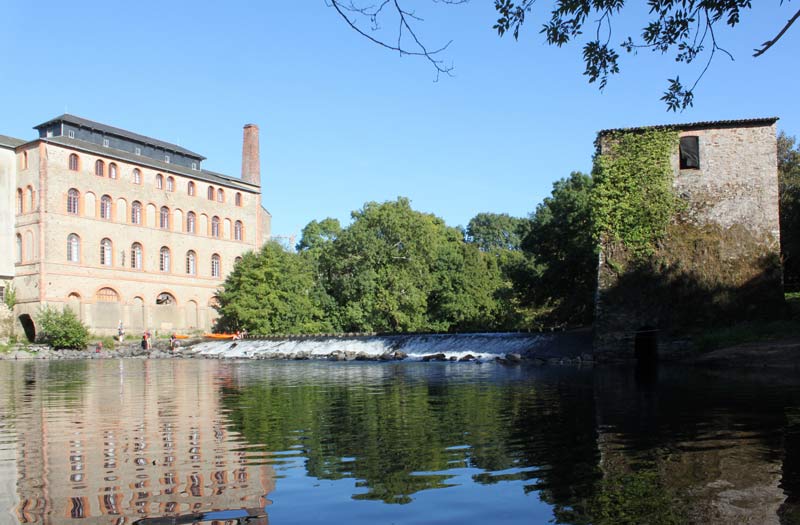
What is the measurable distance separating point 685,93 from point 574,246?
79.4 ft

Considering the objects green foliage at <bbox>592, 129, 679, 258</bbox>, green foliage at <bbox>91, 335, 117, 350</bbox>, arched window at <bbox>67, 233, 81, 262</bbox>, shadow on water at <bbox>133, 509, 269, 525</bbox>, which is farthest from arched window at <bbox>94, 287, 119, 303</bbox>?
shadow on water at <bbox>133, 509, 269, 525</bbox>

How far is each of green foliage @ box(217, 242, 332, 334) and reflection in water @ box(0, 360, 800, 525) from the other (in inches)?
1400

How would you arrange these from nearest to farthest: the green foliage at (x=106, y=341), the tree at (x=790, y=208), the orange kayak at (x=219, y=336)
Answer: the tree at (x=790, y=208), the green foliage at (x=106, y=341), the orange kayak at (x=219, y=336)

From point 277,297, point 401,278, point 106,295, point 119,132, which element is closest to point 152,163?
point 119,132

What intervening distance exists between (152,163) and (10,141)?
9.94 metres

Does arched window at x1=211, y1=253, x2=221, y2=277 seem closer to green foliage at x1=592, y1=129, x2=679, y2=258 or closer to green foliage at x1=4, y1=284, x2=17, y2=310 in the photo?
green foliage at x1=4, y1=284, x2=17, y2=310

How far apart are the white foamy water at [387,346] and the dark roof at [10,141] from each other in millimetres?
20044

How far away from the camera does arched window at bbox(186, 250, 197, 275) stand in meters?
57.7

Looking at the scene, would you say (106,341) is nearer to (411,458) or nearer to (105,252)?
(105,252)

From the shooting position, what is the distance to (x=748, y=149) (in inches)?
997

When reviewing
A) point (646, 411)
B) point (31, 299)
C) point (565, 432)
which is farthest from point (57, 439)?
point (31, 299)

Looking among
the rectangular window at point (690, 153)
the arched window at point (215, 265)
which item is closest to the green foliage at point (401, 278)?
the arched window at point (215, 265)

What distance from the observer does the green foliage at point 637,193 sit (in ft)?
84.5

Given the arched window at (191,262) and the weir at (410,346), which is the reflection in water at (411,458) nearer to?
the weir at (410,346)
